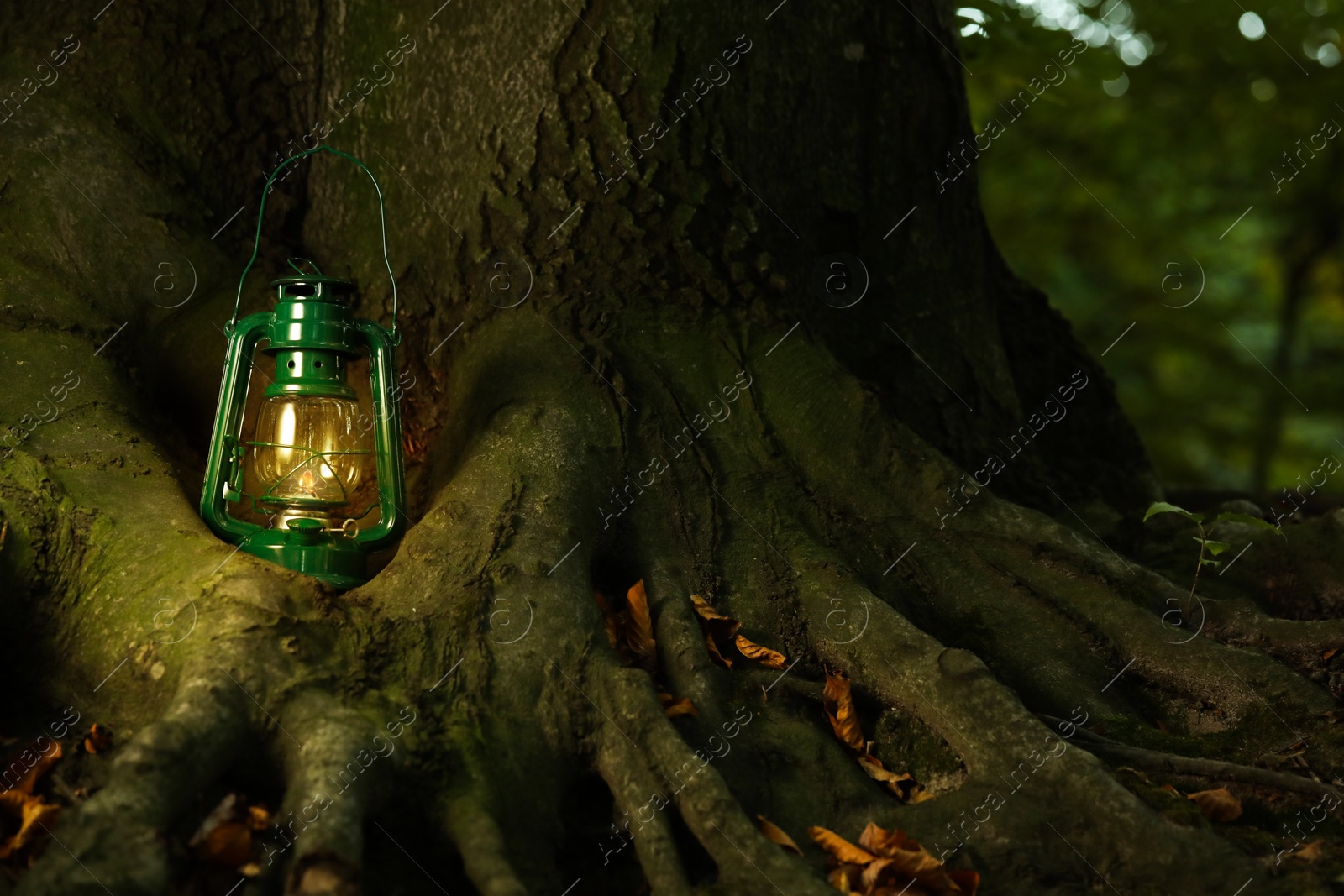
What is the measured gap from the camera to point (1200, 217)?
42.1 feet

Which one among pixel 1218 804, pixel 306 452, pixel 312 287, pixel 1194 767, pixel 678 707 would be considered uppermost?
pixel 312 287

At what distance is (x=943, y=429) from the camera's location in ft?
14.5

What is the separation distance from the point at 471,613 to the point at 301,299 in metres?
1.03

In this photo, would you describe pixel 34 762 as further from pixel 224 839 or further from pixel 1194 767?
pixel 1194 767

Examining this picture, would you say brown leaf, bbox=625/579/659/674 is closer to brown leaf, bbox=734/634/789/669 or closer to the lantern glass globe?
brown leaf, bbox=734/634/789/669

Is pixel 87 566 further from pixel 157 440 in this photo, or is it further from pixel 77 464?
pixel 157 440

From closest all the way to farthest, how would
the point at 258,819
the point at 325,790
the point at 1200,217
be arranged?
the point at 325,790
the point at 258,819
the point at 1200,217

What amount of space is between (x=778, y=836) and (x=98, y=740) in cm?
168

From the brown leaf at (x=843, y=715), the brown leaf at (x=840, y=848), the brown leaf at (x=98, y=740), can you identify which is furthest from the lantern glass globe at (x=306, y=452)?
the brown leaf at (x=840, y=848)

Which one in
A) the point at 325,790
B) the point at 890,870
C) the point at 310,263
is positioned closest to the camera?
the point at 325,790

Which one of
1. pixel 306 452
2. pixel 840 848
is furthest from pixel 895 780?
pixel 306 452

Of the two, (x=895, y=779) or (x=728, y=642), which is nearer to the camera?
(x=895, y=779)

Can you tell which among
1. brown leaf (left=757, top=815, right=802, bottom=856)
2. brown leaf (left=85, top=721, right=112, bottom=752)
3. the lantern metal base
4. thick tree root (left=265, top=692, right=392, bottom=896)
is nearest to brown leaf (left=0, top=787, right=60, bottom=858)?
brown leaf (left=85, top=721, right=112, bottom=752)

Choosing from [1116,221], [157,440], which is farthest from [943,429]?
[1116,221]
